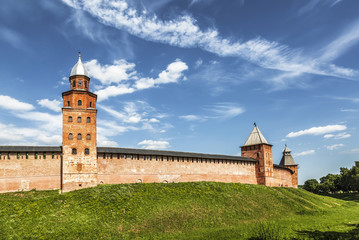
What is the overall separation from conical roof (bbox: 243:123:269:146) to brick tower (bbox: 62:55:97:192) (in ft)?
88.5

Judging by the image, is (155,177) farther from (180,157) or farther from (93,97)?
(93,97)

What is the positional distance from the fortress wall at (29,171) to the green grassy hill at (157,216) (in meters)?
1.63

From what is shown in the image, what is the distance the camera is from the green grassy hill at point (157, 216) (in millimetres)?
20047

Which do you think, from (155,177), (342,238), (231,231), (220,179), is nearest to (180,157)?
(155,177)

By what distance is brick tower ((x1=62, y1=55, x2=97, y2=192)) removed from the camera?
29.1 meters

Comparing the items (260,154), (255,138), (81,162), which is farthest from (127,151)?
(255,138)

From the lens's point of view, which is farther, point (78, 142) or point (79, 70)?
point (79, 70)

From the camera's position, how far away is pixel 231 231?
71.7ft

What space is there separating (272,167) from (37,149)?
3516 cm

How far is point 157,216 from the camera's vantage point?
23.6m

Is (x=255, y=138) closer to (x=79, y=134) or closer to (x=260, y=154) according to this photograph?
(x=260, y=154)

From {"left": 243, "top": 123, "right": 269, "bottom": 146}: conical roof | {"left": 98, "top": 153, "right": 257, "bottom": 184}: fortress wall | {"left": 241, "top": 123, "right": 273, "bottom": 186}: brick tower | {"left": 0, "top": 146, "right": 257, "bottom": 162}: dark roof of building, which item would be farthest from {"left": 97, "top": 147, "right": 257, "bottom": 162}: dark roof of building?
{"left": 243, "top": 123, "right": 269, "bottom": 146}: conical roof

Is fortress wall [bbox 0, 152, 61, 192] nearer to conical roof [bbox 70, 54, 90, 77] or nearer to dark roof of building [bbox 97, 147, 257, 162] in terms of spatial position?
dark roof of building [bbox 97, 147, 257, 162]

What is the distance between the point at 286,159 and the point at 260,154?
1870cm
